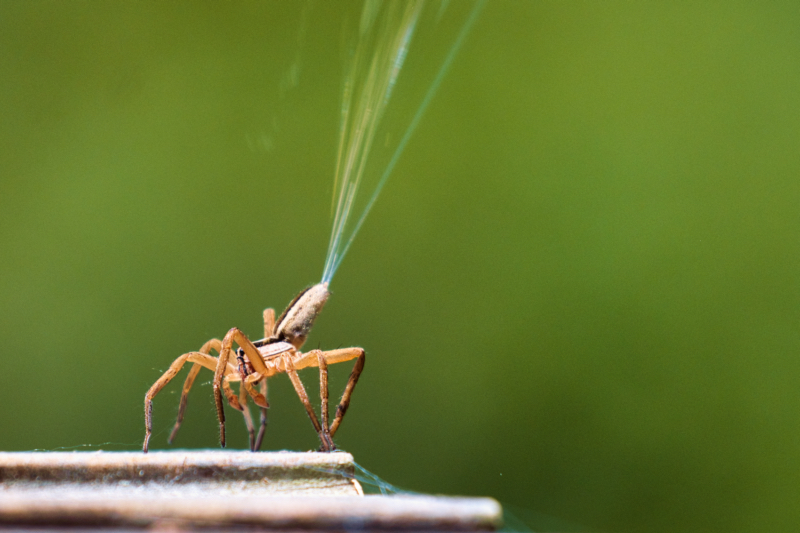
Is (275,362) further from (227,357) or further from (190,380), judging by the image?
(190,380)

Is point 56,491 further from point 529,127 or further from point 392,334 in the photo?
point 529,127

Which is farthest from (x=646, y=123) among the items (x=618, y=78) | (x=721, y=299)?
(x=721, y=299)

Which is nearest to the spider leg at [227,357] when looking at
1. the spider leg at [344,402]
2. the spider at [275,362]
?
the spider at [275,362]

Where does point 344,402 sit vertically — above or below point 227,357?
below

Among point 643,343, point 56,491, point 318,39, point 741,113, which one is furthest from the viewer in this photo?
point 318,39

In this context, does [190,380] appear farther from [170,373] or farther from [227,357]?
[227,357]

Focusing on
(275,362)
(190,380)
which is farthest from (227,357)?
(190,380)

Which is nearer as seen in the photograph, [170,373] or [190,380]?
[170,373]

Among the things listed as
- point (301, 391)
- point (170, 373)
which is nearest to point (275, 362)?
point (301, 391)
